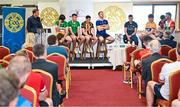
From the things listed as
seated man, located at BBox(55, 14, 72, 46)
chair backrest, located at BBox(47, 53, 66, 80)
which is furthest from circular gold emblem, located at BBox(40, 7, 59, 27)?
chair backrest, located at BBox(47, 53, 66, 80)

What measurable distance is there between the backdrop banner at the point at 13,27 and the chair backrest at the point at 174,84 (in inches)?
282

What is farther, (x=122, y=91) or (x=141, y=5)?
(x=141, y=5)

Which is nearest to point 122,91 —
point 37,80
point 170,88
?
point 170,88

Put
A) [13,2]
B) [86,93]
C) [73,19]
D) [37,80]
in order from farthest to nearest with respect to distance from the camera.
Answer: [13,2], [73,19], [86,93], [37,80]

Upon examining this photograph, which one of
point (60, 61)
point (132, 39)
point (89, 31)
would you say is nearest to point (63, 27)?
point (89, 31)

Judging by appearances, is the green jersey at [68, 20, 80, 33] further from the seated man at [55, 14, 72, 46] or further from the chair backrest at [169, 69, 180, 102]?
the chair backrest at [169, 69, 180, 102]

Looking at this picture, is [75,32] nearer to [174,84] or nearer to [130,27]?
[130,27]

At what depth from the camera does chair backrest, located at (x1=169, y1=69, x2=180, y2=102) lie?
12.8ft

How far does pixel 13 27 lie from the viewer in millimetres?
10281

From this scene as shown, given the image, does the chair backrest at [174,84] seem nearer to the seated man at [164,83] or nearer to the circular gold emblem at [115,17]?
the seated man at [164,83]

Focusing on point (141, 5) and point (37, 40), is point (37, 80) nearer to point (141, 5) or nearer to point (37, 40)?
point (37, 40)

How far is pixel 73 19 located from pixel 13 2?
3202mm

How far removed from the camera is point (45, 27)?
11.7 meters

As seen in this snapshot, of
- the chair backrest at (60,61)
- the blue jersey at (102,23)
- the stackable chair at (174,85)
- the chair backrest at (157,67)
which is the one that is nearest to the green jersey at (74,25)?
the blue jersey at (102,23)
